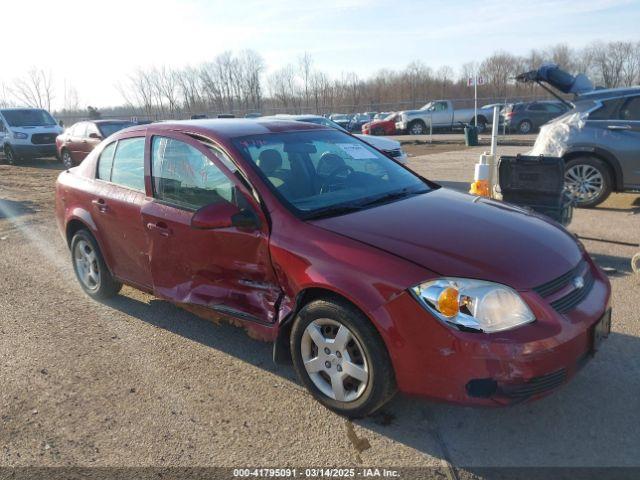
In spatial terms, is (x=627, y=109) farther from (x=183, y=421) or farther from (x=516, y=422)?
(x=183, y=421)

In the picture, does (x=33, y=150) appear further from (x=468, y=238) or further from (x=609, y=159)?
(x=468, y=238)

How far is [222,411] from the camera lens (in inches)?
123

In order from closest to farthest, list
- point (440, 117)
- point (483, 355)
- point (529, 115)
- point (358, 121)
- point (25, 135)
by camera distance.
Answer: point (483, 355), point (25, 135), point (529, 115), point (440, 117), point (358, 121)

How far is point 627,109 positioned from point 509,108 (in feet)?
68.9

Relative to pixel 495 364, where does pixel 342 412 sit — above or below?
below

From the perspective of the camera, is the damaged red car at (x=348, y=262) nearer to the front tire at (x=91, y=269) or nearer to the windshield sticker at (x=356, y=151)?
the windshield sticker at (x=356, y=151)

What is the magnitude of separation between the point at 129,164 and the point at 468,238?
2.81 m

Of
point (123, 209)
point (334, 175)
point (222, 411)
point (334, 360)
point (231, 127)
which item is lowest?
point (222, 411)

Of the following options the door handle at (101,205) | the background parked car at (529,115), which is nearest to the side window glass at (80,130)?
the door handle at (101,205)

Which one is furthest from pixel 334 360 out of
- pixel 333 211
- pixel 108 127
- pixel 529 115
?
pixel 529 115

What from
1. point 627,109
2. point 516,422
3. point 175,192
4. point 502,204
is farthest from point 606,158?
point 175,192

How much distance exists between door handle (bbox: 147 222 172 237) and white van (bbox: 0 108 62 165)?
16.8m

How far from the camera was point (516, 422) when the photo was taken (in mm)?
2887

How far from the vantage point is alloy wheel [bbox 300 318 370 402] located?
284 cm
